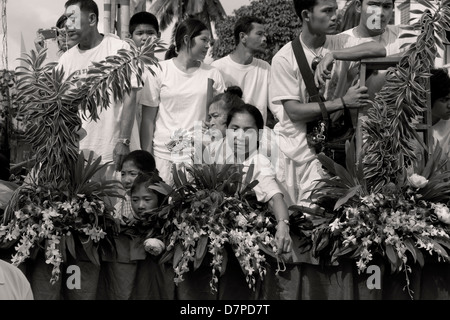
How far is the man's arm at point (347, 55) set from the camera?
6.26 m

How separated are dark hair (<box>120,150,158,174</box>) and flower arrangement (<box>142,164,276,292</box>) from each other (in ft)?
2.55

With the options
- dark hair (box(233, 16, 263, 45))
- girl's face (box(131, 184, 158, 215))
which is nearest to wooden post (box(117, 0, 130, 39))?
dark hair (box(233, 16, 263, 45))

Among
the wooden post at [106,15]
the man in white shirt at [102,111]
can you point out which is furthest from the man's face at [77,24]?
the wooden post at [106,15]

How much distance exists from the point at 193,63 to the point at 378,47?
1.81m

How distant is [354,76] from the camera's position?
269 inches

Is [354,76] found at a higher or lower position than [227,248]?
higher

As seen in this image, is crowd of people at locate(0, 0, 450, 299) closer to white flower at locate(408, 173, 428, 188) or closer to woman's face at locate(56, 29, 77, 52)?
woman's face at locate(56, 29, 77, 52)

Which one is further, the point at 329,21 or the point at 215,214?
the point at 329,21

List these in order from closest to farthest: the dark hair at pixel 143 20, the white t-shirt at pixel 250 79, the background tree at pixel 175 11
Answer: the white t-shirt at pixel 250 79 < the dark hair at pixel 143 20 < the background tree at pixel 175 11

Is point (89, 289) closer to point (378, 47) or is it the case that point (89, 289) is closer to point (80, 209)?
point (80, 209)

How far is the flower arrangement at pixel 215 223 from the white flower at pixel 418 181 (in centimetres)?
91

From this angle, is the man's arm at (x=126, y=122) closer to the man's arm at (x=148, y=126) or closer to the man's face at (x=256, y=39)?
the man's arm at (x=148, y=126)
